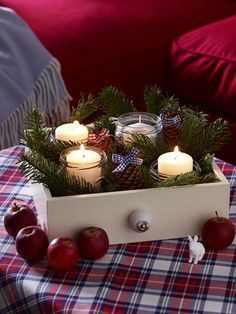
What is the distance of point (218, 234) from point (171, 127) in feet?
0.78

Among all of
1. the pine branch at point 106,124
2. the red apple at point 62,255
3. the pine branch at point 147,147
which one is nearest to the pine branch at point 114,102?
the pine branch at point 106,124

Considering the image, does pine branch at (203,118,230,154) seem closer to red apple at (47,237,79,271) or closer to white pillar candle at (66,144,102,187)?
white pillar candle at (66,144,102,187)

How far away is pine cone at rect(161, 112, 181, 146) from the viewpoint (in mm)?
1281

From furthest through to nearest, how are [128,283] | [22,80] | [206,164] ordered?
[22,80], [206,164], [128,283]

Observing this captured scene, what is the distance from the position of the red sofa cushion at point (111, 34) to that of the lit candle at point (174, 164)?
0.96 m

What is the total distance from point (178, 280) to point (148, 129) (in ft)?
0.99

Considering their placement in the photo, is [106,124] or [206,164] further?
[106,124]

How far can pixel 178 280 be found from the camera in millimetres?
1091

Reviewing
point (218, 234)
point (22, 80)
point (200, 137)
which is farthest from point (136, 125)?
Answer: point (22, 80)

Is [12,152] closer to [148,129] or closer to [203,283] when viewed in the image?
[148,129]

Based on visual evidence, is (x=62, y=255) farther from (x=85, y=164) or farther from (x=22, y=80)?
(x=22, y=80)

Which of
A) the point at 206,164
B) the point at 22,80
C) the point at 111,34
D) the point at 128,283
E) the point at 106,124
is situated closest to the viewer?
the point at 128,283

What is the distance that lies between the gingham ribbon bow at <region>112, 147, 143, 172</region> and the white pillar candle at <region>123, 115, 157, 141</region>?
0.09m

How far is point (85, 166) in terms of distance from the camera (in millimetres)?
1183
